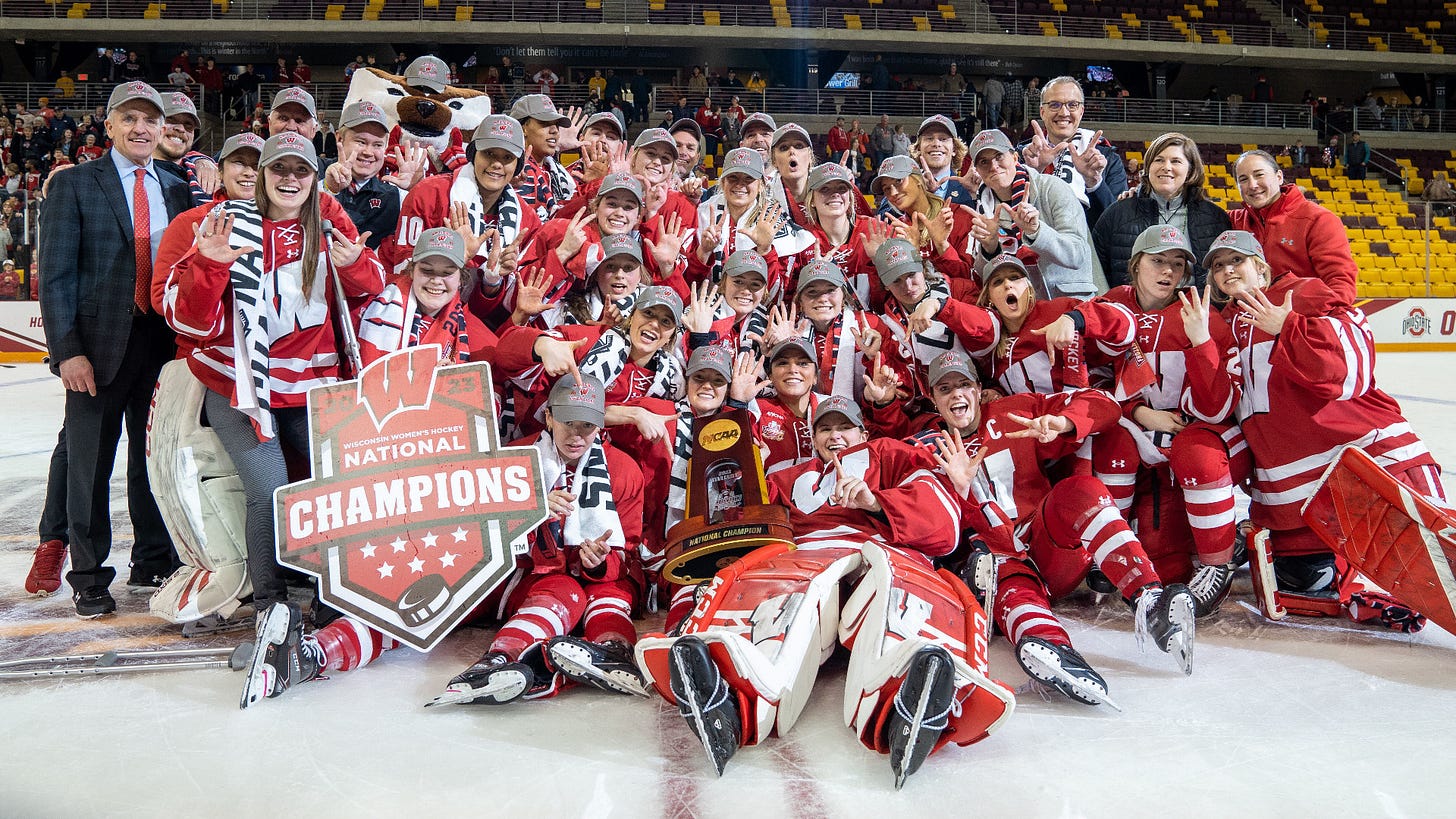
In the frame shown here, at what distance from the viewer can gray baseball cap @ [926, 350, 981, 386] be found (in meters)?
3.77

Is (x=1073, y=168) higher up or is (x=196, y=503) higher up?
(x=1073, y=168)

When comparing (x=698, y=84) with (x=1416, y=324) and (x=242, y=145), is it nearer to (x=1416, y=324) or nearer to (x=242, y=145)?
(x=1416, y=324)

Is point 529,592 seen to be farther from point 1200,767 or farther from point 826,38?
point 826,38

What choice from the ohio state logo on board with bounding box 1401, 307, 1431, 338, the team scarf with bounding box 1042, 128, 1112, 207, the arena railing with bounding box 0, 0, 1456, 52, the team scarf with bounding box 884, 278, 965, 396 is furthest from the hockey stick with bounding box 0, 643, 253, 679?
the arena railing with bounding box 0, 0, 1456, 52

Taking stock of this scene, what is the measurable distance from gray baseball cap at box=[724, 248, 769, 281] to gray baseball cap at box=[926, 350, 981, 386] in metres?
0.84

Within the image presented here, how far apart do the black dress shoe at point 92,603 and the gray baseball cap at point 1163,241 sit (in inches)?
152

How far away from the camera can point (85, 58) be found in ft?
66.8

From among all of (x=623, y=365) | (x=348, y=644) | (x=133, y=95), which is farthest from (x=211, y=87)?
(x=348, y=644)

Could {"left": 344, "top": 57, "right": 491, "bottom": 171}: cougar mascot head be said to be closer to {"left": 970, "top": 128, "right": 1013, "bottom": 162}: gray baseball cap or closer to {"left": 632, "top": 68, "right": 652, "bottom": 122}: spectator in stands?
{"left": 970, "top": 128, "right": 1013, "bottom": 162}: gray baseball cap

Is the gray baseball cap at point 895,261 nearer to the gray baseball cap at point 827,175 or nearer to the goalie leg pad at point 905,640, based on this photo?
the gray baseball cap at point 827,175

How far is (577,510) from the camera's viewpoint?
340 cm

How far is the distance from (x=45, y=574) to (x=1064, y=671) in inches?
139

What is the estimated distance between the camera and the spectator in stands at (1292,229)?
405 cm

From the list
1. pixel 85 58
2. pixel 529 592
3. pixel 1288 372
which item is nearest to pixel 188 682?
pixel 529 592
